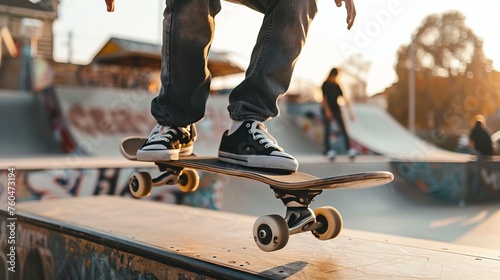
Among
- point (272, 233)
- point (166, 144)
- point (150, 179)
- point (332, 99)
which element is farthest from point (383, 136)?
point (272, 233)

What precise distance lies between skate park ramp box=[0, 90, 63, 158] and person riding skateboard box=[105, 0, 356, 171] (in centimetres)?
875

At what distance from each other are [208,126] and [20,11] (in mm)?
10158

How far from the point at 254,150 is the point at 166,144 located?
445 mm

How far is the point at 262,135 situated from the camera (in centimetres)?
199

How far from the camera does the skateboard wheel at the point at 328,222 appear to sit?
1.91 m

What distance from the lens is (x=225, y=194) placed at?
6.91 meters

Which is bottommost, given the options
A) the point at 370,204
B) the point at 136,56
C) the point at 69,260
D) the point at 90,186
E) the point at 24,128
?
the point at 370,204

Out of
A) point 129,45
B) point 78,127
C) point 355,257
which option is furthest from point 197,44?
point 129,45

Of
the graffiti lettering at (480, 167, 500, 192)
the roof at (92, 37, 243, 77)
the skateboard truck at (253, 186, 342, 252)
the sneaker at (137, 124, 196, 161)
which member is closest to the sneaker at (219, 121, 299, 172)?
the skateboard truck at (253, 186, 342, 252)

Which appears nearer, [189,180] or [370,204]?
[189,180]

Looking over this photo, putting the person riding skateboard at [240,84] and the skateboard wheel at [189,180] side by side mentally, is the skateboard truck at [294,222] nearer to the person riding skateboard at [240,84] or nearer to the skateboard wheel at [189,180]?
the person riding skateboard at [240,84]

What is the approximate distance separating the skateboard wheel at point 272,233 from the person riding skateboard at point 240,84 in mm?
244

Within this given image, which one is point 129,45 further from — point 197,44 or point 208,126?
point 197,44

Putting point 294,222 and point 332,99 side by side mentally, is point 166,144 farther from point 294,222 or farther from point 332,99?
point 332,99
